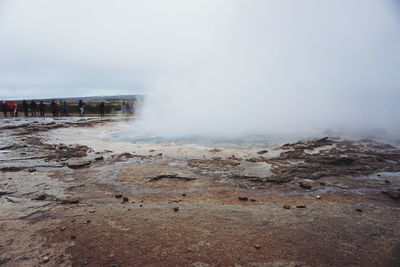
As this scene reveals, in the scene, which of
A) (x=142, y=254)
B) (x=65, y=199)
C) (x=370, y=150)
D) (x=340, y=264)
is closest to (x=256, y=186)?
(x=340, y=264)

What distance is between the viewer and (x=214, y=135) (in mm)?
10266

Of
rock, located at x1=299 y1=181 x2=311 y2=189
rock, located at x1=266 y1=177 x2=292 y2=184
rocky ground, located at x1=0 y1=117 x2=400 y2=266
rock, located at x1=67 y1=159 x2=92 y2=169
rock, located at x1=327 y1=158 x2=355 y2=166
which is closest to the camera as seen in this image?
rocky ground, located at x1=0 y1=117 x2=400 y2=266

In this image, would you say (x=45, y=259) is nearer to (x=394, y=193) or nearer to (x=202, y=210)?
(x=202, y=210)

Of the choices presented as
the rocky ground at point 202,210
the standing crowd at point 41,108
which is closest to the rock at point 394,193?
the rocky ground at point 202,210

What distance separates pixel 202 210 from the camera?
11.2 feet

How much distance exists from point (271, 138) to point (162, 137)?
14.6 ft

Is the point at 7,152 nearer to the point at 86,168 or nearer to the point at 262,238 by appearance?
the point at 86,168

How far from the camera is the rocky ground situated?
243cm

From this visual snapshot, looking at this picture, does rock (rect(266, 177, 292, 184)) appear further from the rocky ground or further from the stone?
the stone

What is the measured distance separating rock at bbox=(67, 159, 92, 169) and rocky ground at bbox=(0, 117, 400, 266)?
0.03 m

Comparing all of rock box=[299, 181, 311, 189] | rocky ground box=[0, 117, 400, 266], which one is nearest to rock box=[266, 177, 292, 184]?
rocky ground box=[0, 117, 400, 266]

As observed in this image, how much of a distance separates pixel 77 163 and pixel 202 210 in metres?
3.92

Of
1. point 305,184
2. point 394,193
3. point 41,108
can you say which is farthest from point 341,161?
point 41,108

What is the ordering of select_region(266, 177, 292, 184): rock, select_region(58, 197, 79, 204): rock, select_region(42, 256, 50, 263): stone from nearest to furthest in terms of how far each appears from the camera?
1. select_region(42, 256, 50, 263): stone
2. select_region(58, 197, 79, 204): rock
3. select_region(266, 177, 292, 184): rock
